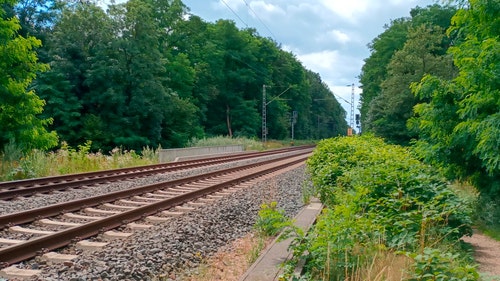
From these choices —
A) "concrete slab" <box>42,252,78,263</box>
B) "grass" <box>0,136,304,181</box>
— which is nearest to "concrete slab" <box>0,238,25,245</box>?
"concrete slab" <box>42,252,78,263</box>

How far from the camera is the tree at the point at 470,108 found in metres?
8.81

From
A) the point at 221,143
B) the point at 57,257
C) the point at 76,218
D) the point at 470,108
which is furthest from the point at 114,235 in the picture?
the point at 221,143

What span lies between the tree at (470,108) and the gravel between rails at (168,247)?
387cm

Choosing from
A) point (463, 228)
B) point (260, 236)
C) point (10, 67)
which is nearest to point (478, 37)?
point (463, 228)

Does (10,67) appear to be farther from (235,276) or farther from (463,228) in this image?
(463,228)

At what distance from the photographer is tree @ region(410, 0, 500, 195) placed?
28.9 ft

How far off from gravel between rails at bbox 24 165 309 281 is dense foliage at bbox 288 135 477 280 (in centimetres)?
197

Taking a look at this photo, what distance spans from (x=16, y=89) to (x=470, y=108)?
15.5 metres

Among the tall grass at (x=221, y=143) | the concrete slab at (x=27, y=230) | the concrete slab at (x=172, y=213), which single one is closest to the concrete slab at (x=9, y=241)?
the concrete slab at (x=27, y=230)

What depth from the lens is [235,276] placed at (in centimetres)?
574

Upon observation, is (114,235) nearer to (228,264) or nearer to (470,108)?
(228,264)

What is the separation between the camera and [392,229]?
229 inches

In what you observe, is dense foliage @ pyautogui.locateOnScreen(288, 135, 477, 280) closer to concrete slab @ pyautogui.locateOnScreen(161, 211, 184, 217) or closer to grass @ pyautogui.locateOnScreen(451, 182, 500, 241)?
grass @ pyautogui.locateOnScreen(451, 182, 500, 241)

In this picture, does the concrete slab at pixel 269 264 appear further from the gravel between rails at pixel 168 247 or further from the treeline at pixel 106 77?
the treeline at pixel 106 77
